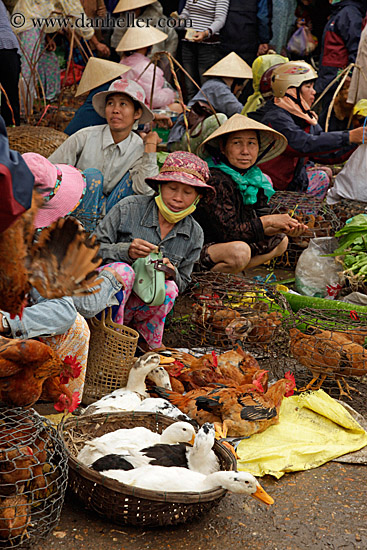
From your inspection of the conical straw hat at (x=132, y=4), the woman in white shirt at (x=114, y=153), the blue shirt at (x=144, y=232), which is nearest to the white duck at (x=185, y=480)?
the blue shirt at (x=144, y=232)

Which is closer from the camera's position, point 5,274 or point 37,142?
point 5,274

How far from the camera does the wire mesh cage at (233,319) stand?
4066 millimetres

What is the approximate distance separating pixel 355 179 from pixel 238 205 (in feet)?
4.61

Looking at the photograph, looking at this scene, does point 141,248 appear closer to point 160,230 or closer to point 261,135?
point 160,230

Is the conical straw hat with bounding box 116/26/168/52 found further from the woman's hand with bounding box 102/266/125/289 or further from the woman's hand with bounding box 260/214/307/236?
the woman's hand with bounding box 102/266/125/289

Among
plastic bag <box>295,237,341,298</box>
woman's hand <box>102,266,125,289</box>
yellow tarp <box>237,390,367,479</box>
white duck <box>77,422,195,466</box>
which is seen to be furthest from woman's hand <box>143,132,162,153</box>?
white duck <box>77,422,195,466</box>

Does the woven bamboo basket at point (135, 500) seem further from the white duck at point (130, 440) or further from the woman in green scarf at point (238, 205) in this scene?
the woman in green scarf at point (238, 205)

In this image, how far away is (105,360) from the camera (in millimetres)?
3516

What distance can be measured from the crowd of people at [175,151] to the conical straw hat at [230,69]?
1cm

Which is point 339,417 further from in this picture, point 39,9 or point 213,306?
point 39,9

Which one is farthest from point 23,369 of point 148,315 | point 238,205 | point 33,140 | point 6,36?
point 6,36

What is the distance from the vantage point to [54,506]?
2488mm

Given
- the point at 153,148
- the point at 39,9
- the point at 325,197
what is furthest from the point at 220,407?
Answer: the point at 39,9

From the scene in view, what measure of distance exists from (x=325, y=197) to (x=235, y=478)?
4.70 metres
